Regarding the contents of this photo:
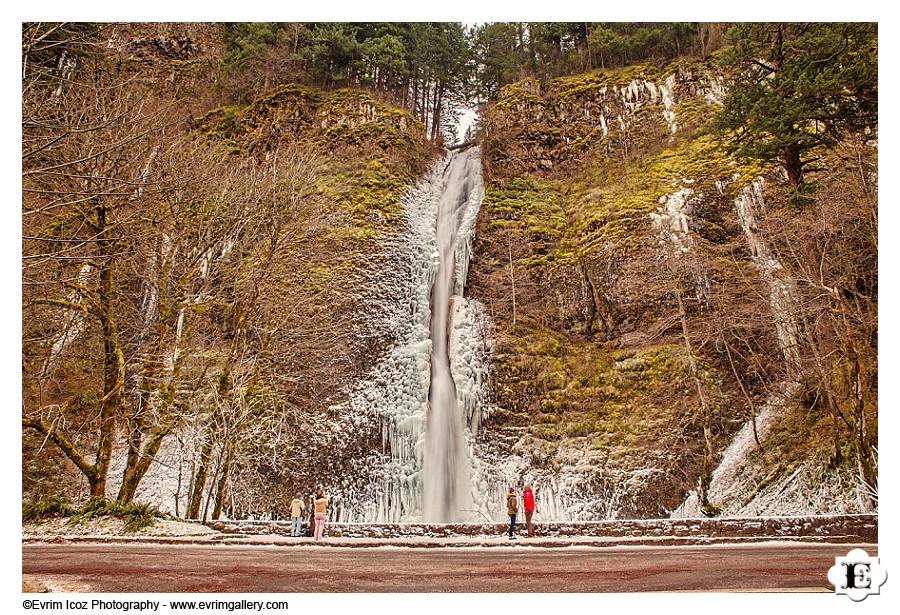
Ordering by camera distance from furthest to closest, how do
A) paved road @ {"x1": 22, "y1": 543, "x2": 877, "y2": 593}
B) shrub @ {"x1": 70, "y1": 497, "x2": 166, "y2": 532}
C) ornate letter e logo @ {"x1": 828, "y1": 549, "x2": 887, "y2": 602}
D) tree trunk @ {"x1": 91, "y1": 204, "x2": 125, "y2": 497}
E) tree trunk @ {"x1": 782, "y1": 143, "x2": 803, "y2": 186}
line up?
tree trunk @ {"x1": 782, "y1": 143, "x2": 803, "y2": 186} → tree trunk @ {"x1": 91, "y1": 204, "x2": 125, "y2": 497} → shrub @ {"x1": 70, "y1": 497, "x2": 166, "y2": 532} → ornate letter e logo @ {"x1": 828, "y1": 549, "x2": 887, "y2": 602} → paved road @ {"x1": 22, "y1": 543, "x2": 877, "y2": 593}

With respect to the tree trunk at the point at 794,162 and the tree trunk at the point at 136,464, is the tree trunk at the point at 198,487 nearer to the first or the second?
the tree trunk at the point at 136,464

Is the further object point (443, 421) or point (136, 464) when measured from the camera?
point (443, 421)

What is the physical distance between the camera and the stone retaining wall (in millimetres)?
7113

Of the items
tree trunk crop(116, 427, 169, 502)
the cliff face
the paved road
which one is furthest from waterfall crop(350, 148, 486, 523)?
the paved road

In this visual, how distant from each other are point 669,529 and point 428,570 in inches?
145

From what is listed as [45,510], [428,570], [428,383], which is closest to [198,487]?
[45,510]

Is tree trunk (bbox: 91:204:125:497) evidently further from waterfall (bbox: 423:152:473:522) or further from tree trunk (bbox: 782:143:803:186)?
tree trunk (bbox: 782:143:803:186)

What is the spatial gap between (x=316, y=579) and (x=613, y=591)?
2.81m

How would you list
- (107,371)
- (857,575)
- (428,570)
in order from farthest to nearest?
(107,371), (857,575), (428,570)

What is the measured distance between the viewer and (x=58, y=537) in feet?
24.0

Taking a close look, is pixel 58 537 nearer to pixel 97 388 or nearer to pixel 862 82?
pixel 97 388

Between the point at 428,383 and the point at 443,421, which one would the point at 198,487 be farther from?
the point at 428,383

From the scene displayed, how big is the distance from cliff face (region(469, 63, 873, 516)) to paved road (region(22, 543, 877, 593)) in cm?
446

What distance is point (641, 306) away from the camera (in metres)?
13.2
